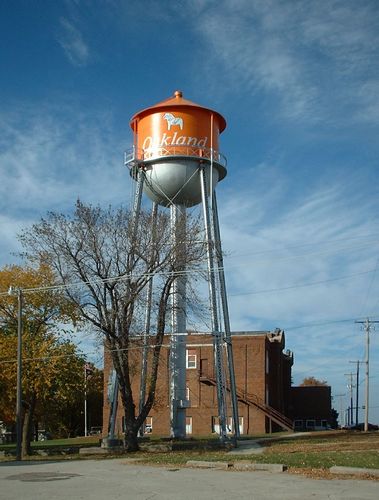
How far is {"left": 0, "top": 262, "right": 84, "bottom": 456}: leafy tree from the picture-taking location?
32.8 m

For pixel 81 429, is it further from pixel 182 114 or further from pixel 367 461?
pixel 367 461

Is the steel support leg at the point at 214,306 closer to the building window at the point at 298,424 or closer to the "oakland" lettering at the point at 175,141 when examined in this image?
the "oakland" lettering at the point at 175,141

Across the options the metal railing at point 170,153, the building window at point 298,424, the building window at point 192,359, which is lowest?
the building window at point 298,424

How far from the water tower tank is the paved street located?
56.3 ft

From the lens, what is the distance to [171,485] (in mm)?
15992

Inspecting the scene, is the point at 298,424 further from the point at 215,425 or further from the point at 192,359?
the point at 192,359

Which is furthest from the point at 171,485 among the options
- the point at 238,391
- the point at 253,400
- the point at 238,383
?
the point at 238,383

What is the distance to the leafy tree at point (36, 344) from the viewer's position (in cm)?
3278

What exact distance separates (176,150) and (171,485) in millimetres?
21075

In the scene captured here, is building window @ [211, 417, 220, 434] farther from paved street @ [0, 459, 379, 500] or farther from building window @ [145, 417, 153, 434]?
paved street @ [0, 459, 379, 500]

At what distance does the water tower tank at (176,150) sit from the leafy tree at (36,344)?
692 centimetres

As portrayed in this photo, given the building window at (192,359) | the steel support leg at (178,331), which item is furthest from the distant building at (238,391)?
the steel support leg at (178,331)

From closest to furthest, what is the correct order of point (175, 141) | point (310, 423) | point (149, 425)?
1. point (175, 141)
2. point (149, 425)
3. point (310, 423)

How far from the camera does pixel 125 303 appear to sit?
29.8m
